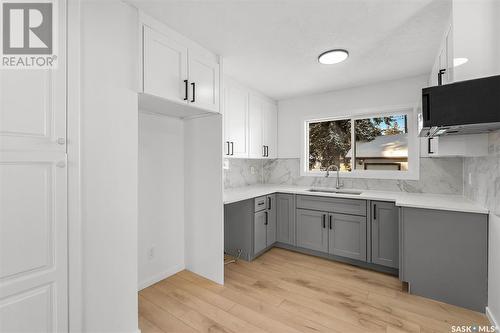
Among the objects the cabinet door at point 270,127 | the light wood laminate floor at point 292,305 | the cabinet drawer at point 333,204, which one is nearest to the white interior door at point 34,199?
the light wood laminate floor at point 292,305

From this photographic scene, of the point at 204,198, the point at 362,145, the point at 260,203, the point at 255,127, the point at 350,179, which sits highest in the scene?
the point at 255,127

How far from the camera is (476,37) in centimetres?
154

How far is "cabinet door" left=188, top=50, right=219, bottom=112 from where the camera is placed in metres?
2.11

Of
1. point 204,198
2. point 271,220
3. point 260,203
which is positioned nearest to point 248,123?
point 260,203

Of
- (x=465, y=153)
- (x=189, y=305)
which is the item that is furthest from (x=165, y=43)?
(x=465, y=153)

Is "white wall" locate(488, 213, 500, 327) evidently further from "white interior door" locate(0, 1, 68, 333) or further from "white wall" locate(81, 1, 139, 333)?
"white interior door" locate(0, 1, 68, 333)

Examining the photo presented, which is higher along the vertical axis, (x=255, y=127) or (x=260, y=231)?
(x=255, y=127)

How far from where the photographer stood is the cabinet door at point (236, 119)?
292 centimetres

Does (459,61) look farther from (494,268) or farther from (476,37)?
(494,268)

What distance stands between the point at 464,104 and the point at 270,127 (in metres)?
2.72

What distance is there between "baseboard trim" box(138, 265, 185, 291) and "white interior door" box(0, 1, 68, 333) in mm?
1027

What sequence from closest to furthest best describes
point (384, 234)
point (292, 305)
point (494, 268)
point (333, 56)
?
point (494, 268)
point (292, 305)
point (333, 56)
point (384, 234)

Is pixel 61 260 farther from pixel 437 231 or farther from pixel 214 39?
pixel 437 231

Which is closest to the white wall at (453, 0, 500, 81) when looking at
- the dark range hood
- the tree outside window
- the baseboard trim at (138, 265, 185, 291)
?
the dark range hood
